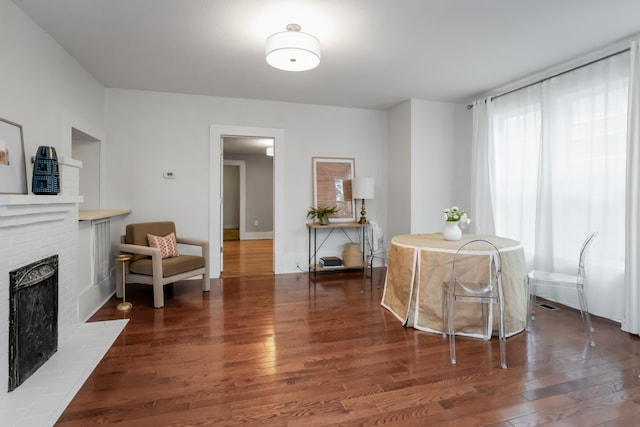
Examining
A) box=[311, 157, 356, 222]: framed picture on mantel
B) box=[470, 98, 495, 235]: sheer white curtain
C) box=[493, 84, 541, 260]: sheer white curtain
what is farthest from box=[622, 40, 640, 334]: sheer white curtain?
box=[311, 157, 356, 222]: framed picture on mantel

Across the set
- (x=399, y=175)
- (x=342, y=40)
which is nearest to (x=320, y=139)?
(x=399, y=175)

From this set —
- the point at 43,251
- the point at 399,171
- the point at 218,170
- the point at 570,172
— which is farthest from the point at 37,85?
the point at 570,172

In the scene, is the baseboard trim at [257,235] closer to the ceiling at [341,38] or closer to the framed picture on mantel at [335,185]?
the framed picture on mantel at [335,185]

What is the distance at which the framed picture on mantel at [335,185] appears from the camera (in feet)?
16.3

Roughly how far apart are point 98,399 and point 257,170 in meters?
7.41

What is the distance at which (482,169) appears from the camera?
4.31 meters

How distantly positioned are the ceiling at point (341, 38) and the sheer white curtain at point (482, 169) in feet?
Answer: 1.37

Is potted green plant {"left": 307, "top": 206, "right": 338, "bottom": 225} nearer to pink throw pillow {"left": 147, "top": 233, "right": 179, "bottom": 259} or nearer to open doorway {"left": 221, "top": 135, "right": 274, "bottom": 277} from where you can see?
pink throw pillow {"left": 147, "top": 233, "right": 179, "bottom": 259}

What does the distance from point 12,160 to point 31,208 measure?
46 cm

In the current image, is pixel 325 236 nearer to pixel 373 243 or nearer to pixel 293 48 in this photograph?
pixel 373 243

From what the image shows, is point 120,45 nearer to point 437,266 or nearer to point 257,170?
point 437,266

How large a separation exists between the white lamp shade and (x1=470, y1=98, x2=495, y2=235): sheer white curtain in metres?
1.38

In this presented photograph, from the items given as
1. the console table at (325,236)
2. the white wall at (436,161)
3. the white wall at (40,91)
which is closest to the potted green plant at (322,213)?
the console table at (325,236)

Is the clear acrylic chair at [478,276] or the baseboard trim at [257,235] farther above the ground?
the clear acrylic chair at [478,276]
